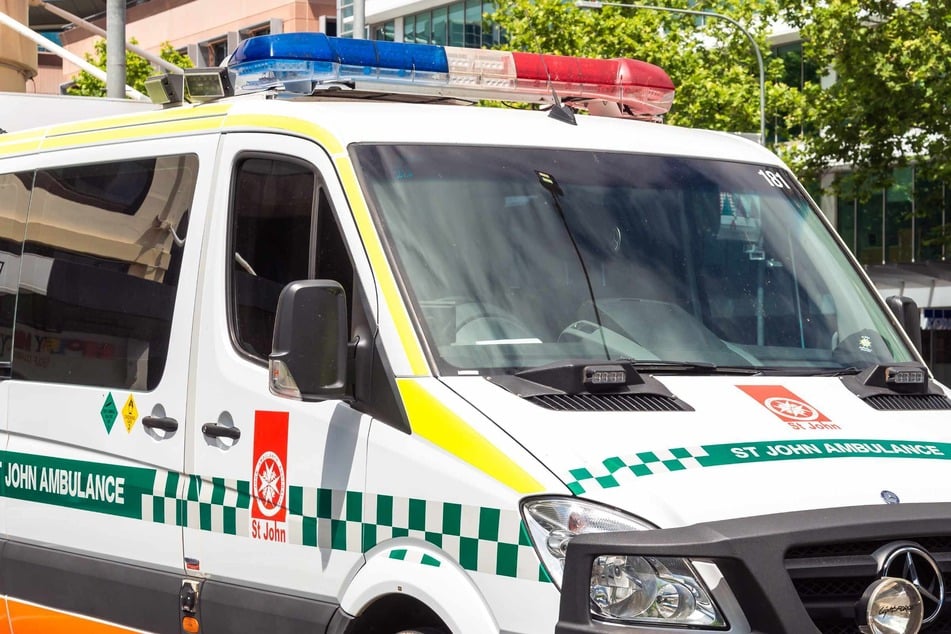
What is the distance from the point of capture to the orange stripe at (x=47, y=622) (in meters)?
5.52

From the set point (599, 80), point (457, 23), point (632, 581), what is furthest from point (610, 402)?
point (457, 23)

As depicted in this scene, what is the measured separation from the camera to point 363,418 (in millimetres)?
4453

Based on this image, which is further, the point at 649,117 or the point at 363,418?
the point at 649,117

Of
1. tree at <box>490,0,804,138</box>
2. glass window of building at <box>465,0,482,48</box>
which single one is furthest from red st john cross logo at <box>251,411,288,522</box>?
glass window of building at <box>465,0,482,48</box>

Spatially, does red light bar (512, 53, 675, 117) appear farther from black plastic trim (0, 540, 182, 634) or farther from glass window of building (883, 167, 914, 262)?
glass window of building (883, 167, 914, 262)

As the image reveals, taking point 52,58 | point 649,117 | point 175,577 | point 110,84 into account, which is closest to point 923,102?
point 110,84

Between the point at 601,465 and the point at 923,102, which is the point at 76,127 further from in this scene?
the point at 923,102

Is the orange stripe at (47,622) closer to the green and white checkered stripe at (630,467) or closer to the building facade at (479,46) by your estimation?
the green and white checkered stripe at (630,467)

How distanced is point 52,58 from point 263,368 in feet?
222

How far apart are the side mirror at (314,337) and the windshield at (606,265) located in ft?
0.82

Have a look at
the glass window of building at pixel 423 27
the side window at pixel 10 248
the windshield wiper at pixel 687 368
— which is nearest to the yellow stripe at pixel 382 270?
the windshield wiper at pixel 687 368

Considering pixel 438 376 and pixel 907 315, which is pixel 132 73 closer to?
pixel 907 315

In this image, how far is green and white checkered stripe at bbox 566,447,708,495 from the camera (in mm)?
3867

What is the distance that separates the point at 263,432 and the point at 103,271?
4.26 feet
